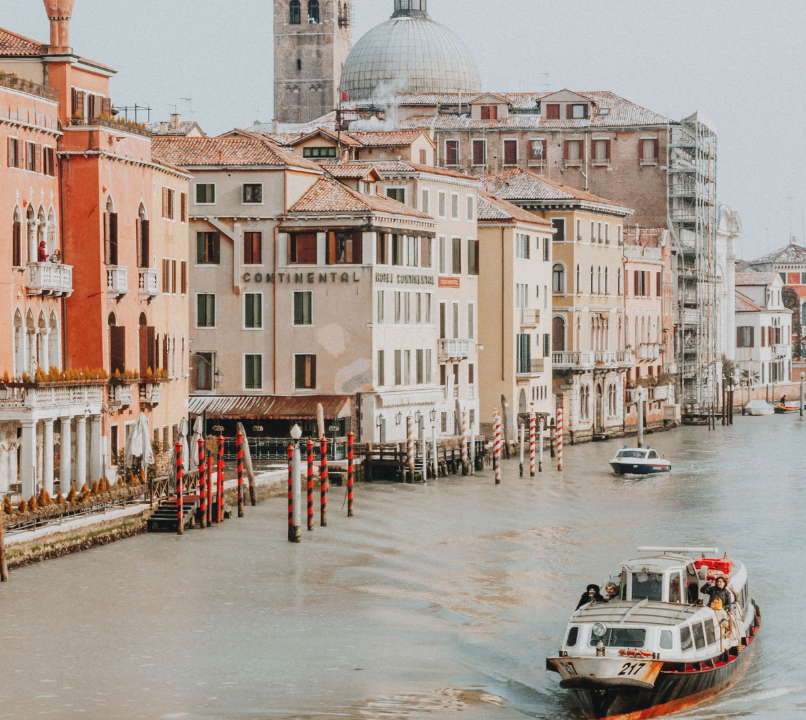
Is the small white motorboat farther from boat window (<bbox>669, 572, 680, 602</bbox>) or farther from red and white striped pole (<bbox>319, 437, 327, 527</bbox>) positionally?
boat window (<bbox>669, 572, 680, 602</bbox>)

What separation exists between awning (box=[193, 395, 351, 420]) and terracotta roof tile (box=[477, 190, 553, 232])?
1451 cm

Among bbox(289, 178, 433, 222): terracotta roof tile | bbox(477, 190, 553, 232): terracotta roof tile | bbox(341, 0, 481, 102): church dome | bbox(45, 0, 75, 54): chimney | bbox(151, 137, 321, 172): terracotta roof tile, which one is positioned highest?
bbox(341, 0, 481, 102): church dome

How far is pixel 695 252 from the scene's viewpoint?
318ft

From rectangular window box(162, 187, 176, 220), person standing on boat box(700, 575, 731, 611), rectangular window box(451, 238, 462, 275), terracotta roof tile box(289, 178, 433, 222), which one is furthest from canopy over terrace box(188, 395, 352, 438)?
person standing on boat box(700, 575, 731, 611)

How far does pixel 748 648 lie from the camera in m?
29.9

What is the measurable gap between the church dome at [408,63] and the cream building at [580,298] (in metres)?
19.5

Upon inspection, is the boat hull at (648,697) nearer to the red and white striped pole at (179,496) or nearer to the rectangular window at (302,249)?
the red and white striped pole at (179,496)

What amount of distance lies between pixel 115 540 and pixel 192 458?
959 cm

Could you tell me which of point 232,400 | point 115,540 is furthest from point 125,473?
point 232,400

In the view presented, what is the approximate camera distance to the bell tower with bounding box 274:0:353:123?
11175cm

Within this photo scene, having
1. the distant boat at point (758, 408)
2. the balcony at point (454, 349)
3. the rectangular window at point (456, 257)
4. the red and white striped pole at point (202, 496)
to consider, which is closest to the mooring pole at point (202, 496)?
the red and white striped pole at point (202, 496)

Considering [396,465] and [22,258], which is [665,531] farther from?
[22,258]

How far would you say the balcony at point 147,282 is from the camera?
4688 centimetres

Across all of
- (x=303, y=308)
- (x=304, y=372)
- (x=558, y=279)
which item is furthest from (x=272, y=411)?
(x=558, y=279)
